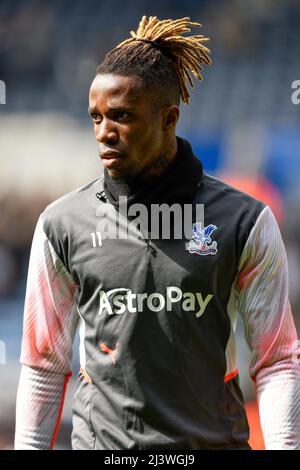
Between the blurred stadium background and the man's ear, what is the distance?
3.25m

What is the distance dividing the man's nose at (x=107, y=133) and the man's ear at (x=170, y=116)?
0.19 metres

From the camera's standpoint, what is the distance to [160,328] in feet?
8.30

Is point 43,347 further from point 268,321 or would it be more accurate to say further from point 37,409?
point 268,321

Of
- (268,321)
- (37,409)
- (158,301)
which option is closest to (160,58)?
(158,301)

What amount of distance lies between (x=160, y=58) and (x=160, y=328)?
0.76 meters

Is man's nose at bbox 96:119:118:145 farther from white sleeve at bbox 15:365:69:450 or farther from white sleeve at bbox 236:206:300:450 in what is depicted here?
white sleeve at bbox 15:365:69:450

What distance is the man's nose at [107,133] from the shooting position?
251cm

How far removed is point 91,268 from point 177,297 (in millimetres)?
261

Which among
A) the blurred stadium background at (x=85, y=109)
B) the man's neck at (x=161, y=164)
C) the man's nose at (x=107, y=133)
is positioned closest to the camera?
the man's nose at (x=107, y=133)

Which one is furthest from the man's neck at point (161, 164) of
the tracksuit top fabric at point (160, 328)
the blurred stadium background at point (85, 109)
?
the blurred stadium background at point (85, 109)

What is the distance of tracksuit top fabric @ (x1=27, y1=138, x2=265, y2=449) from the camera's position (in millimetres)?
2516

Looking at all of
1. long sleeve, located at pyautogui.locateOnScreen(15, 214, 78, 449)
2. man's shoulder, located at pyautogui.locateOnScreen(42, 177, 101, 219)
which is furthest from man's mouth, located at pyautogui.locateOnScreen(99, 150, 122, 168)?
long sleeve, located at pyautogui.locateOnScreen(15, 214, 78, 449)

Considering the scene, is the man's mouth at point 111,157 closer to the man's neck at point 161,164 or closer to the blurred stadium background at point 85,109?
the man's neck at point 161,164

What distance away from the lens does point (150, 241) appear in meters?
2.61
